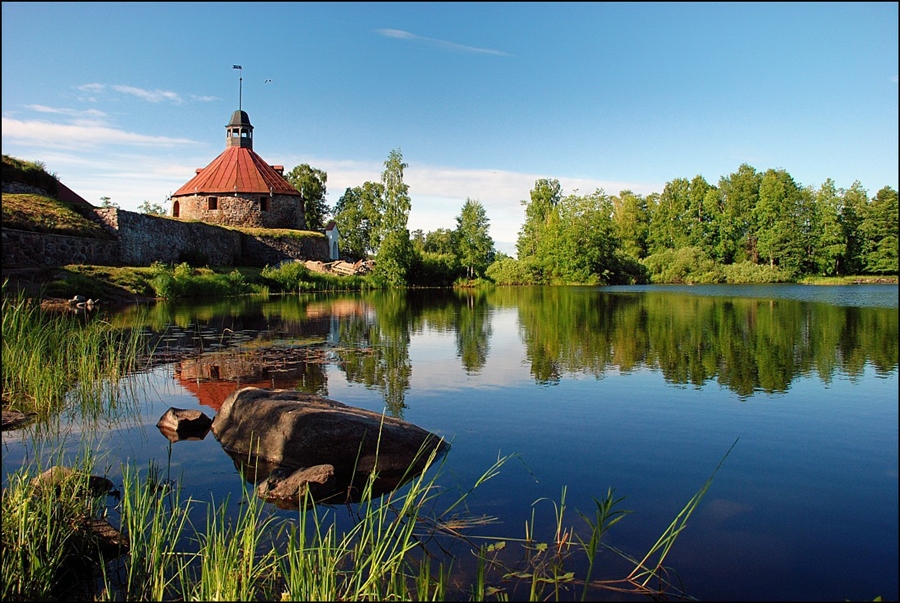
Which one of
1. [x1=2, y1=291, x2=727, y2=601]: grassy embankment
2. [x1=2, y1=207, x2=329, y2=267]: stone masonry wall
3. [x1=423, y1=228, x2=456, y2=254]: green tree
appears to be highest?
[x1=423, y1=228, x2=456, y2=254]: green tree

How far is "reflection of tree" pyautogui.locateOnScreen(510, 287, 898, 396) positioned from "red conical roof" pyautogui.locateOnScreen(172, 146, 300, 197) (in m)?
31.1

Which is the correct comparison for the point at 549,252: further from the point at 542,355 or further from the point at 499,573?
the point at 499,573

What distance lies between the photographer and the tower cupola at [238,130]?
1973 inches

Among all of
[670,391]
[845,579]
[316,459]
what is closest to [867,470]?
[845,579]

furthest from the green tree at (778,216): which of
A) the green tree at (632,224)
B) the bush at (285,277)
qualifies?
the bush at (285,277)

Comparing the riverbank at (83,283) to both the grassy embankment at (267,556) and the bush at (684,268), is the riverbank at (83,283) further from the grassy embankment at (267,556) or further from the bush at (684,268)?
the bush at (684,268)

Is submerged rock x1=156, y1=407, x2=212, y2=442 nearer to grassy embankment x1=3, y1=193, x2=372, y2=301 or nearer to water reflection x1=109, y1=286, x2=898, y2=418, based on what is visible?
water reflection x1=109, y1=286, x2=898, y2=418

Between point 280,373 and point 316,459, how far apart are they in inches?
192

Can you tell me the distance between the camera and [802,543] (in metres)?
4.38

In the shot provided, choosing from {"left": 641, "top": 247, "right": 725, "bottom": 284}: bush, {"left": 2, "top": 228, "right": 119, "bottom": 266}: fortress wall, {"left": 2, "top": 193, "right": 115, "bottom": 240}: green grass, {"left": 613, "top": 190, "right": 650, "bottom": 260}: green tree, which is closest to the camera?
{"left": 2, "top": 228, "right": 119, "bottom": 266}: fortress wall

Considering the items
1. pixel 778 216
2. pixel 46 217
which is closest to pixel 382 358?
pixel 46 217

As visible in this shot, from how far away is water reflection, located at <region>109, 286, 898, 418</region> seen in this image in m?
10.4

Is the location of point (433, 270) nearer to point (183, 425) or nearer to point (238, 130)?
point (238, 130)

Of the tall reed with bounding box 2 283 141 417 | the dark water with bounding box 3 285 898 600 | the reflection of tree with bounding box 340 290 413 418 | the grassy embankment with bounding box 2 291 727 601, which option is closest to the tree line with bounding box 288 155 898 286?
the reflection of tree with bounding box 340 290 413 418
